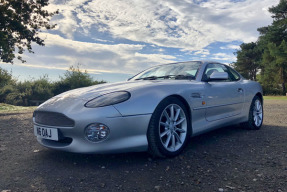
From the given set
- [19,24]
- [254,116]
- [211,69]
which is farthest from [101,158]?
[19,24]

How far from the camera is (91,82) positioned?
33.0 metres

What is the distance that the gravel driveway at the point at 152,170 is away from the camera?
208 cm

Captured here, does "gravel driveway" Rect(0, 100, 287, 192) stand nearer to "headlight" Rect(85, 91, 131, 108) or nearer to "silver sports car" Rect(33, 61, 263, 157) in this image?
"silver sports car" Rect(33, 61, 263, 157)

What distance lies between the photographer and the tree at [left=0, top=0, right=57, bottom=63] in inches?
489

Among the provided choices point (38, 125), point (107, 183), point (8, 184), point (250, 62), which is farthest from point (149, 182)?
point (250, 62)

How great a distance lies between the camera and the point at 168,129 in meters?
2.85

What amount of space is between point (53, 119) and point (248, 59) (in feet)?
156

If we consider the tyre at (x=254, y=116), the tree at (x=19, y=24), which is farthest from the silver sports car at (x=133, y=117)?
the tree at (x=19, y=24)

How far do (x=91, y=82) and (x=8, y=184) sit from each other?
31604 millimetres

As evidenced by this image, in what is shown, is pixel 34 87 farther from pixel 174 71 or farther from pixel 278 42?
pixel 278 42

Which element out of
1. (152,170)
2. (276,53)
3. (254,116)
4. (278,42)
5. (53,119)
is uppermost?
(278,42)

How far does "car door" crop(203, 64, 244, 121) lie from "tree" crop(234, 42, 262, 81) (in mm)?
43563

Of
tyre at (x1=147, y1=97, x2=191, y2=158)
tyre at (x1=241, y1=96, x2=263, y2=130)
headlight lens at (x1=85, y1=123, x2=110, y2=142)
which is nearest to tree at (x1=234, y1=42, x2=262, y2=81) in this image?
tyre at (x1=241, y1=96, x2=263, y2=130)

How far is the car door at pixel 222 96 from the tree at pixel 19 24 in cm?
1155
